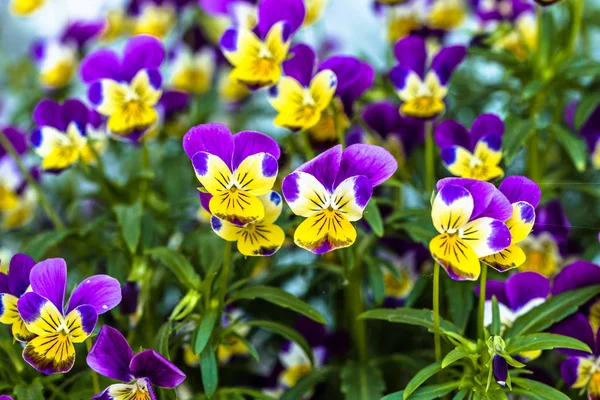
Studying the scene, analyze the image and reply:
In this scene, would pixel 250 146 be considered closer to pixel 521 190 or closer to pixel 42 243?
pixel 521 190

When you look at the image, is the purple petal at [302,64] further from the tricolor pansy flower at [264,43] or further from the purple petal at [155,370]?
the purple petal at [155,370]

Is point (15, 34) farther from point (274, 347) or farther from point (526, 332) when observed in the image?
point (526, 332)

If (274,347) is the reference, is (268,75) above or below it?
above

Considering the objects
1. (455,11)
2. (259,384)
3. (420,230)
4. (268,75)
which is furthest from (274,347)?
(455,11)

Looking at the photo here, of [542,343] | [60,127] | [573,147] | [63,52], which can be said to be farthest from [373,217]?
[63,52]

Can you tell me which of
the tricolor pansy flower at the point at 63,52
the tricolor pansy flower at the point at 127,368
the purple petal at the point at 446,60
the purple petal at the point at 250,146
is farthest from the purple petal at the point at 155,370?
the tricolor pansy flower at the point at 63,52

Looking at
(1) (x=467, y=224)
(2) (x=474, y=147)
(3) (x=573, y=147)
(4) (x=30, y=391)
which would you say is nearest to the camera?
(1) (x=467, y=224)
